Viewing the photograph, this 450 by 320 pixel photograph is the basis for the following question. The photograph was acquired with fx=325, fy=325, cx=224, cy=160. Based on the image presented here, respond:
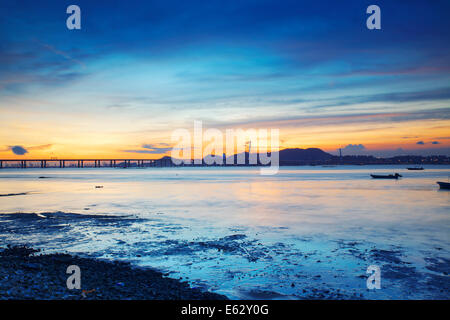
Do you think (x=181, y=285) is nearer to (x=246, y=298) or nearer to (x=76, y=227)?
(x=246, y=298)

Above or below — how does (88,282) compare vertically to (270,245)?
above

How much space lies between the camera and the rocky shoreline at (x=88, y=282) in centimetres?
770

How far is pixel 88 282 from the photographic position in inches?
341

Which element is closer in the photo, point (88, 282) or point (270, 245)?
point (88, 282)

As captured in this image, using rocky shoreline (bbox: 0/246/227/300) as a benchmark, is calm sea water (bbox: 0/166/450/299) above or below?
below

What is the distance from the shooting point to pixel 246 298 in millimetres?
8625

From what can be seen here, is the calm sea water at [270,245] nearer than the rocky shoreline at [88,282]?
No

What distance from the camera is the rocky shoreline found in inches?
303

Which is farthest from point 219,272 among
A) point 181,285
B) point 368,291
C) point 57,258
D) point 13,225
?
point 13,225

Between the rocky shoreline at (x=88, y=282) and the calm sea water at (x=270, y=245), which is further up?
the rocky shoreline at (x=88, y=282)

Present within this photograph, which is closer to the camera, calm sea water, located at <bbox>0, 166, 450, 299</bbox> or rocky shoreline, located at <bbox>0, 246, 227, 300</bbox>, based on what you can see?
rocky shoreline, located at <bbox>0, 246, 227, 300</bbox>
